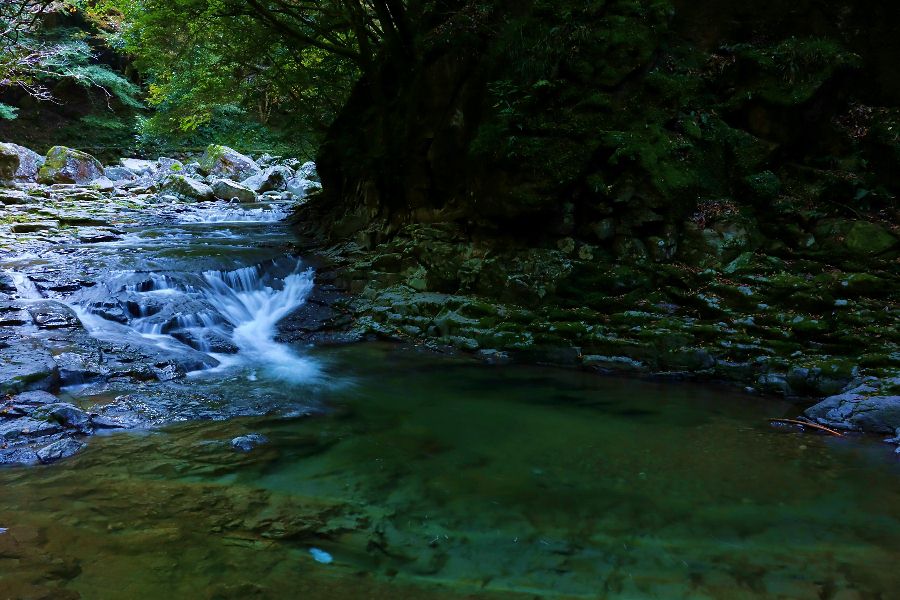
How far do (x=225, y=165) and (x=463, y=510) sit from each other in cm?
2482

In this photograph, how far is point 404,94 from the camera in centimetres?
1077

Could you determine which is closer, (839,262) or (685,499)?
(685,499)

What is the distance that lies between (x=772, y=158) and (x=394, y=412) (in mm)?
6569

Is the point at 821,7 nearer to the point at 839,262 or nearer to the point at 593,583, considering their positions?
the point at 839,262

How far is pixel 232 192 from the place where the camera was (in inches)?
838

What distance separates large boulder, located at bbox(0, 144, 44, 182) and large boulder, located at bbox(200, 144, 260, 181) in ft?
20.5

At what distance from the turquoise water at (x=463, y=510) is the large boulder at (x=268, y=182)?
63.5ft

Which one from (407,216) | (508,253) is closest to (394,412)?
(508,253)

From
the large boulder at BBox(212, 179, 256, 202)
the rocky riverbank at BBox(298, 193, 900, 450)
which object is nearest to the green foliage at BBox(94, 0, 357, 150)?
the large boulder at BBox(212, 179, 256, 202)

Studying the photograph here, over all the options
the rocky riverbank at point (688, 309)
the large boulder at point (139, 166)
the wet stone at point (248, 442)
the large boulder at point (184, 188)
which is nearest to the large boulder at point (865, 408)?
the rocky riverbank at point (688, 309)

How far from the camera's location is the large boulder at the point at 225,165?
24.7 metres

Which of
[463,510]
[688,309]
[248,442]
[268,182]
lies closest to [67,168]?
[268,182]

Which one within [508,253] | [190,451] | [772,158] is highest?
[772,158]

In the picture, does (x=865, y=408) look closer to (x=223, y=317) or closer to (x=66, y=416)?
(x=66, y=416)
